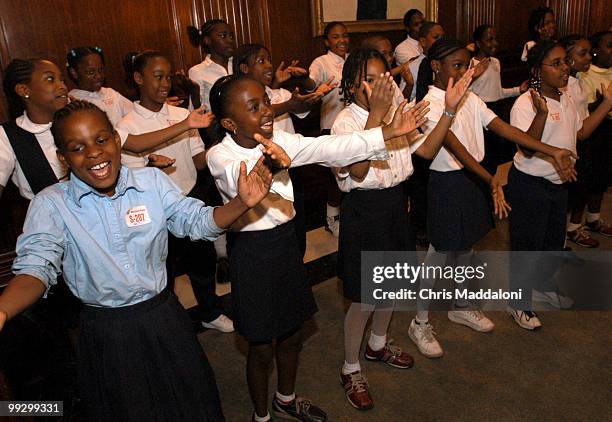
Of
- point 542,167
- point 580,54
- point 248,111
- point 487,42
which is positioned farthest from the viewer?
point 487,42

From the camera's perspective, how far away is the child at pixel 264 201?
166cm

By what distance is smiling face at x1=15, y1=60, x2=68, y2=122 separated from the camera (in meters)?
2.10

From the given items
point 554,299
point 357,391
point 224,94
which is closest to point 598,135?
point 554,299

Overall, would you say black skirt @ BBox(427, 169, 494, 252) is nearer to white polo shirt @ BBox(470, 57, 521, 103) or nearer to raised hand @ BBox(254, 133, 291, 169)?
raised hand @ BBox(254, 133, 291, 169)

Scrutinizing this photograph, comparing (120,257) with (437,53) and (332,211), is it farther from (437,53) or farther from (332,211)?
(332,211)

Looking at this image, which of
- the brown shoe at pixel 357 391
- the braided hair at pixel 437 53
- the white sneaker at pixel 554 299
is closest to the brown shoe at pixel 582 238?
the white sneaker at pixel 554 299

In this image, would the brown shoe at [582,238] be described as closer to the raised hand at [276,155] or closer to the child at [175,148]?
the child at [175,148]

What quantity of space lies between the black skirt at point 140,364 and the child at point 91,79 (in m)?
1.70

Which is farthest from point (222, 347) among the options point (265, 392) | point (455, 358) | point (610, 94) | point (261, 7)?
point (261, 7)

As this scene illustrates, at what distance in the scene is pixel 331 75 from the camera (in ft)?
13.0

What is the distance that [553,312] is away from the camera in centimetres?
274

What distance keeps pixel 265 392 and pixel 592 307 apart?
1.89 m

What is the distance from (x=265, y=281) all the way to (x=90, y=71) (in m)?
1.89

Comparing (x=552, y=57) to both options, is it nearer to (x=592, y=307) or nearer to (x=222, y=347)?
(x=592, y=307)
